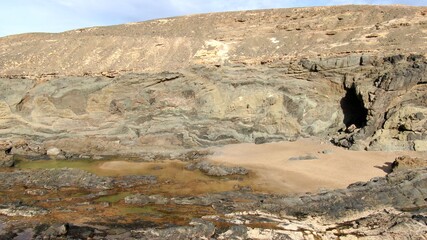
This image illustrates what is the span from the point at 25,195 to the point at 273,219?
961cm

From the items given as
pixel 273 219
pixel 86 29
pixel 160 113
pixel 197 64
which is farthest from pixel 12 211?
pixel 86 29

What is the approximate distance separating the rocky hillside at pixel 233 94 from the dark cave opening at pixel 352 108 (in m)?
0.07

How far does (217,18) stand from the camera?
36.0 metres

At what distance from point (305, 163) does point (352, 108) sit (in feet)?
25.3

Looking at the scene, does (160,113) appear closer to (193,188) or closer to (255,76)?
(255,76)

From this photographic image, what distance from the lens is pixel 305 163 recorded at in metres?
19.6

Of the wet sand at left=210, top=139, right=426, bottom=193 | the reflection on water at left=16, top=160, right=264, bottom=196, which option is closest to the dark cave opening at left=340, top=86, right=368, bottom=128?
the wet sand at left=210, top=139, right=426, bottom=193

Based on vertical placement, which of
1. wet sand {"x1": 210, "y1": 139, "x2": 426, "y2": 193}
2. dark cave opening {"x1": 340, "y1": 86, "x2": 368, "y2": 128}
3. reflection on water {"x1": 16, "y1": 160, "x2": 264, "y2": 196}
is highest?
dark cave opening {"x1": 340, "y1": 86, "x2": 368, "y2": 128}

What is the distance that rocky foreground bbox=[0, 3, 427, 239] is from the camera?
513 inches

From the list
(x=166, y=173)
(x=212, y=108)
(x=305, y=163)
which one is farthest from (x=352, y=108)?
(x=166, y=173)

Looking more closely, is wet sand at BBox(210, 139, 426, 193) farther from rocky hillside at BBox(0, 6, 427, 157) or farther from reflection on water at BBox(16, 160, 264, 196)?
reflection on water at BBox(16, 160, 264, 196)

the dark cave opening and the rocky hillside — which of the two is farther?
the dark cave opening

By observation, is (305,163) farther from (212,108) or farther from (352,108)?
(212,108)

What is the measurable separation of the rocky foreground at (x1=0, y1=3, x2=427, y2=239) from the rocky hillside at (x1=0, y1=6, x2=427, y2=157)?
9cm
